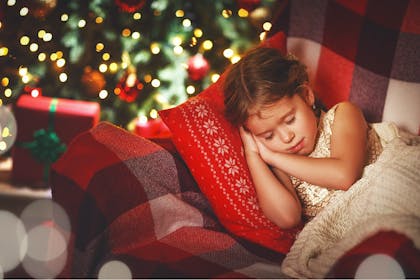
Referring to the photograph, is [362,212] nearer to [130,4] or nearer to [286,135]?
[286,135]

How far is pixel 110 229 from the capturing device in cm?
103

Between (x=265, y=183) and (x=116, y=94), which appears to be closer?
(x=265, y=183)

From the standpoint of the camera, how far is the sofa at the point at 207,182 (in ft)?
3.19

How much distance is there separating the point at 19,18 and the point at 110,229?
4.03 ft

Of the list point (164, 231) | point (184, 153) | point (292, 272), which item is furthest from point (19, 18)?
point (292, 272)

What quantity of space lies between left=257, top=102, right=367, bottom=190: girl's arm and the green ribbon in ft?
4.11

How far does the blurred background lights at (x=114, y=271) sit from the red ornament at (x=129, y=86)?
48.1 inches

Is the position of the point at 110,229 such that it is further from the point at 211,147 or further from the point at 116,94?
the point at 116,94

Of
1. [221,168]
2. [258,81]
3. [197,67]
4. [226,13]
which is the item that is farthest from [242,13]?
[221,168]

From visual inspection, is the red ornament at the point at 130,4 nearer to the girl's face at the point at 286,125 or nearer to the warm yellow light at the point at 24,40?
the warm yellow light at the point at 24,40

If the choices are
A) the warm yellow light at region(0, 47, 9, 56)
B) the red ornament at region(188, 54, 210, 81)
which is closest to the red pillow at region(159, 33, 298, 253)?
the red ornament at region(188, 54, 210, 81)

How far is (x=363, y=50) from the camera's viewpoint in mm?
1365

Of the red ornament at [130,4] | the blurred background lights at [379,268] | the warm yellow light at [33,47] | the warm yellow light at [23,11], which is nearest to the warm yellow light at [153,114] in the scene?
the red ornament at [130,4]

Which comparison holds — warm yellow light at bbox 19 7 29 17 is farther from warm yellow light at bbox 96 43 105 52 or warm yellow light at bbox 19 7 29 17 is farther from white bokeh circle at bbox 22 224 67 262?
white bokeh circle at bbox 22 224 67 262
